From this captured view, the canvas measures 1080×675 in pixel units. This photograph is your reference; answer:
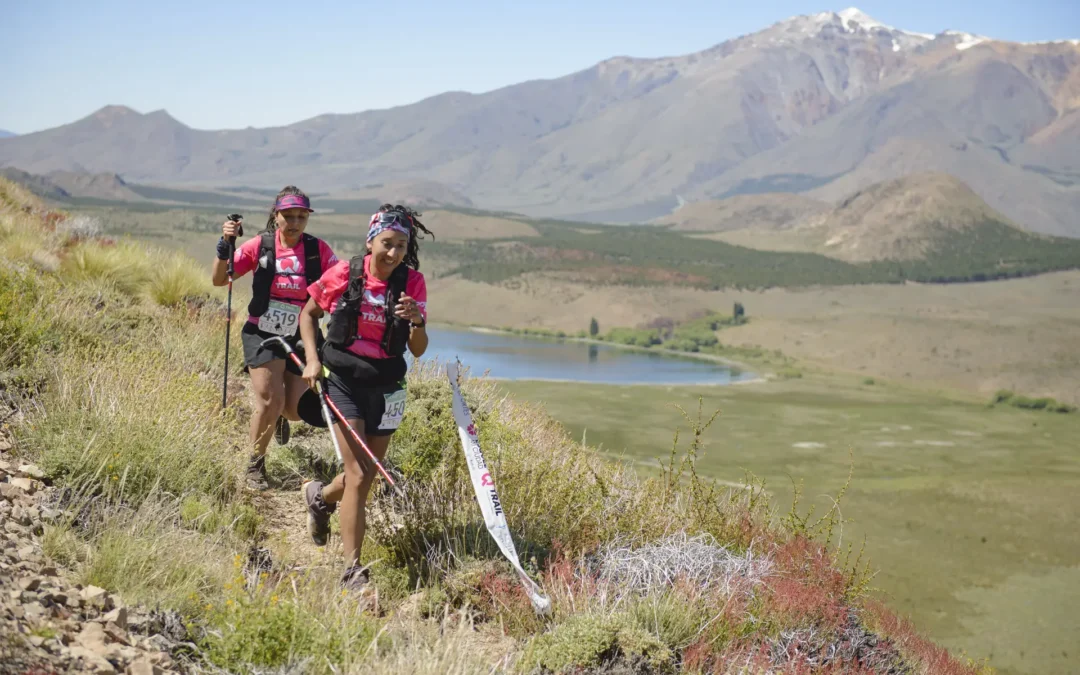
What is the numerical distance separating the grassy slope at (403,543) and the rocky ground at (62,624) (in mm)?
134

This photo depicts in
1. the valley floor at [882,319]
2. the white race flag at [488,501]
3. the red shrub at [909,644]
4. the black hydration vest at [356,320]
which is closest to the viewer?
the white race flag at [488,501]

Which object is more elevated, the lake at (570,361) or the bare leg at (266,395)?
the bare leg at (266,395)

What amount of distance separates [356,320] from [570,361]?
8658cm

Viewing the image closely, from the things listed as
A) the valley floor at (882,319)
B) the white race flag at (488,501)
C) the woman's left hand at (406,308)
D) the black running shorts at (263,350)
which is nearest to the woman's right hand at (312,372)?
the woman's left hand at (406,308)

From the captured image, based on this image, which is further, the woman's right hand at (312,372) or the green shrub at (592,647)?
the woman's right hand at (312,372)

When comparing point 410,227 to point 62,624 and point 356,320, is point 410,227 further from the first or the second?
point 62,624

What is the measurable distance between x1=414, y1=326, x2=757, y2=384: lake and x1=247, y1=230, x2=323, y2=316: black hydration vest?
66.1m

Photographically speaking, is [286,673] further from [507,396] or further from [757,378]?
[757,378]

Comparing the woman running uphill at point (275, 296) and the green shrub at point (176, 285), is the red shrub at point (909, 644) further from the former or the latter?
the green shrub at point (176, 285)

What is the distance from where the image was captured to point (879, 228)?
559 feet

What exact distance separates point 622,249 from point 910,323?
79.0m

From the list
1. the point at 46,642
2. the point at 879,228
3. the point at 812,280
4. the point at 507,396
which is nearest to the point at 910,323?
the point at 812,280

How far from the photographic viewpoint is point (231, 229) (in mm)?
7016

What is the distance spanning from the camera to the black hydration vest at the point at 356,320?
214 inches
